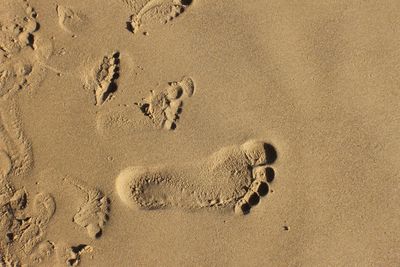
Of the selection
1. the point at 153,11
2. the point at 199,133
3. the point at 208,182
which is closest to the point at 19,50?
the point at 153,11

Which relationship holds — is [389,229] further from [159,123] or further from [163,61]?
[163,61]

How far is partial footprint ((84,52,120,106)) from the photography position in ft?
9.27

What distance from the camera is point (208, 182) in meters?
2.77

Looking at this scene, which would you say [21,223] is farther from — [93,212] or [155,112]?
[155,112]

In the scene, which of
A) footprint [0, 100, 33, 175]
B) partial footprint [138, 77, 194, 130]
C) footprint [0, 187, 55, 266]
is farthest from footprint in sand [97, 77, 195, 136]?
footprint [0, 187, 55, 266]

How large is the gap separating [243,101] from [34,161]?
147 centimetres

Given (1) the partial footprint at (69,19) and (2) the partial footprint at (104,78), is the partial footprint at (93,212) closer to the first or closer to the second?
(2) the partial footprint at (104,78)

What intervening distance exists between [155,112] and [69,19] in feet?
2.87

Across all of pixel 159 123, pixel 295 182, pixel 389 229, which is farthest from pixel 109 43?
pixel 389 229

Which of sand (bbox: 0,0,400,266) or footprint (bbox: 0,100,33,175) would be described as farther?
footprint (bbox: 0,100,33,175)

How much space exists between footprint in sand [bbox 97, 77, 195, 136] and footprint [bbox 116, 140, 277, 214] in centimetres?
29

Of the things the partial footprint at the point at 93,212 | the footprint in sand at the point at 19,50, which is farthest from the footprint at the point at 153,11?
the partial footprint at the point at 93,212

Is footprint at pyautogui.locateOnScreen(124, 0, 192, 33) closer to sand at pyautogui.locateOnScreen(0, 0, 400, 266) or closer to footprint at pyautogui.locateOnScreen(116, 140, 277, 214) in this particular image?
sand at pyautogui.locateOnScreen(0, 0, 400, 266)

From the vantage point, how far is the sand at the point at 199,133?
8.97 ft
